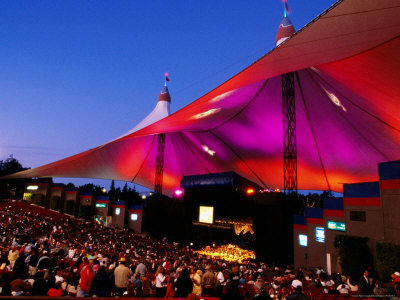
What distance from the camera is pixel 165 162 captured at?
30500 mm

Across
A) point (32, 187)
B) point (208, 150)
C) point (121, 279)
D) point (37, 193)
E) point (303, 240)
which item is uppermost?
point (208, 150)

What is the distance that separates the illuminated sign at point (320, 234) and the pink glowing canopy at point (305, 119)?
5918 millimetres

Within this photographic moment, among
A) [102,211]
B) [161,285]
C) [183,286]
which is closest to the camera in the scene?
[183,286]

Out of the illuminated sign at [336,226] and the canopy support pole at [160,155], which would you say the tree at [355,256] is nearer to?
the illuminated sign at [336,226]

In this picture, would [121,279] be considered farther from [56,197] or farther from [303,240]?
[56,197]

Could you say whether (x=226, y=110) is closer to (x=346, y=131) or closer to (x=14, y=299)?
(x=346, y=131)

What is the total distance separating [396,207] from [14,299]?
1226 centimetres

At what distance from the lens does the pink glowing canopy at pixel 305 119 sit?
9000 mm

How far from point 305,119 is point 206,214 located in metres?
12.1

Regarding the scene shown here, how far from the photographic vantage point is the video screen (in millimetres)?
25925

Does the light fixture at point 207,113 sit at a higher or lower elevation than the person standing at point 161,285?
higher

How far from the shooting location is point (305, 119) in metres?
19.2

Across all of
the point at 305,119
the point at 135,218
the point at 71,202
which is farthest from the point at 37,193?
the point at 305,119

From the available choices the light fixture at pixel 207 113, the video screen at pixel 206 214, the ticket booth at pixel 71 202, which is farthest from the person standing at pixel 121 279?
the ticket booth at pixel 71 202
